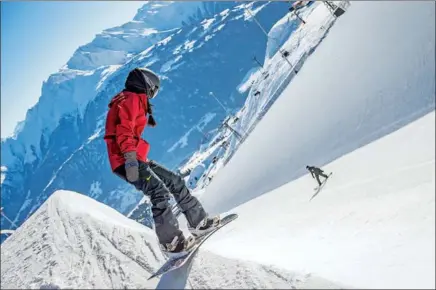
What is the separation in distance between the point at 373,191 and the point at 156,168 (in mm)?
2842

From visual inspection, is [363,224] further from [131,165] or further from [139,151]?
[139,151]

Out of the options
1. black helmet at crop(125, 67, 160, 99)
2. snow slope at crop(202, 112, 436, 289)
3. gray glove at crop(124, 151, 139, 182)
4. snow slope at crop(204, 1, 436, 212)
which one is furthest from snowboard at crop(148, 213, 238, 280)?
snow slope at crop(204, 1, 436, 212)

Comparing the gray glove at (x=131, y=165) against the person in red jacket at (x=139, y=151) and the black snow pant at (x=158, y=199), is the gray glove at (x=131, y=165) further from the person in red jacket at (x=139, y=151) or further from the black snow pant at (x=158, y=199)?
the black snow pant at (x=158, y=199)

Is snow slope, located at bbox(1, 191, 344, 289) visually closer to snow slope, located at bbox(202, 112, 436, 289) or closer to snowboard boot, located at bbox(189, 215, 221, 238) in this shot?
snow slope, located at bbox(202, 112, 436, 289)

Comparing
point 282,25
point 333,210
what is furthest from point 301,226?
point 282,25

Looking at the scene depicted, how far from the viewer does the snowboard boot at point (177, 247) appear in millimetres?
5043

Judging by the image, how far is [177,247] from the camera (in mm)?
5090

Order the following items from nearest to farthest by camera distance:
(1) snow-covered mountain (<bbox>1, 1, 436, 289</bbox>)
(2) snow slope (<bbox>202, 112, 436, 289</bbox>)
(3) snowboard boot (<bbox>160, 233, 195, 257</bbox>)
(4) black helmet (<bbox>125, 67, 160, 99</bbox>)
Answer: (2) snow slope (<bbox>202, 112, 436, 289</bbox>)
(1) snow-covered mountain (<bbox>1, 1, 436, 289</bbox>)
(3) snowboard boot (<bbox>160, 233, 195, 257</bbox>)
(4) black helmet (<bbox>125, 67, 160, 99</bbox>)

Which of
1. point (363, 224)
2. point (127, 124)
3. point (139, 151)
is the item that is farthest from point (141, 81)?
point (363, 224)

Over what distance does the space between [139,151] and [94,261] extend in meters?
1.44

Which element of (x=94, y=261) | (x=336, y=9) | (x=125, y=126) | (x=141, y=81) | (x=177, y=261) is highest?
(x=141, y=81)

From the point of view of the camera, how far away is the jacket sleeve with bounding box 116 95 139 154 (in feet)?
16.3

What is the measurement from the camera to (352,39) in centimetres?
1441

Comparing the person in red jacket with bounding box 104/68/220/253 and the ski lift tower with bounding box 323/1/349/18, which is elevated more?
the person in red jacket with bounding box 104/68/220/253
